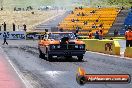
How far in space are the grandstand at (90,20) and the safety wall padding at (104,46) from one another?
23874 mm

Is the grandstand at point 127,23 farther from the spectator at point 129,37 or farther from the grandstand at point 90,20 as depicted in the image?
the spectator at point 129,37

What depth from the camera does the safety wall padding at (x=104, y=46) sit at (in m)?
29.0

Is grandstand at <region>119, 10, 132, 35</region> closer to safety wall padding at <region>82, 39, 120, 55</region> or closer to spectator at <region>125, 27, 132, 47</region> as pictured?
safety wall padding at <region>82, 39, 120, 55</region>

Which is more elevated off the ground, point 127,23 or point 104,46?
point 104,46

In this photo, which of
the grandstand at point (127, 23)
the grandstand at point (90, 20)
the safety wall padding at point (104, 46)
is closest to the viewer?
the safety wall padding at point (104, 46)

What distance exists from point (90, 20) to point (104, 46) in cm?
3484

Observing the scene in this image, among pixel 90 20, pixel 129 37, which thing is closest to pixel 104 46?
pixel 129 37

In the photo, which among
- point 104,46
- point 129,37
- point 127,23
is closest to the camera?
point 129,37

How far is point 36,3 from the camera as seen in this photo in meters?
121

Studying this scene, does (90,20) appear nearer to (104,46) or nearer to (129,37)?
(104,46)

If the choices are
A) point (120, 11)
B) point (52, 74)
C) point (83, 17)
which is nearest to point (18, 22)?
point (83, 17)

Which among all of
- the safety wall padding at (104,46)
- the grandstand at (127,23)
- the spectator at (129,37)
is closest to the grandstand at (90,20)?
the grandstand at (127,23)

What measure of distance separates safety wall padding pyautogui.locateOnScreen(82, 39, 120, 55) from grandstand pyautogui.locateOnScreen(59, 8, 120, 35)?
23.9m

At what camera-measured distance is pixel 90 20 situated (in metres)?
65.9
